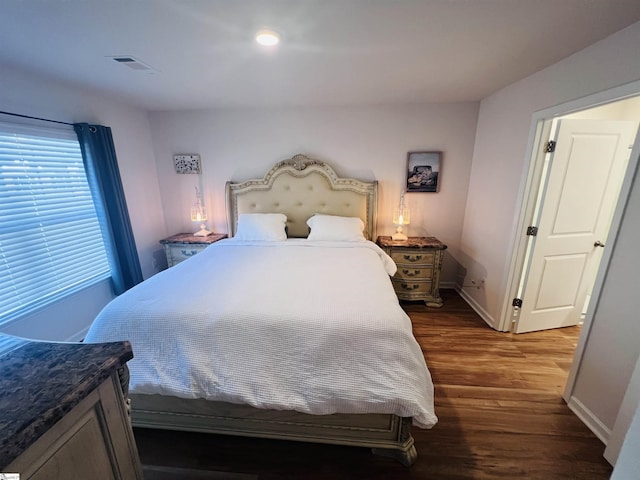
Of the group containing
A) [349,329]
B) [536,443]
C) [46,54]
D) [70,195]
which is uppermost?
[46,54]

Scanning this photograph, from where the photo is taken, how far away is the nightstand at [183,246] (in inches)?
123

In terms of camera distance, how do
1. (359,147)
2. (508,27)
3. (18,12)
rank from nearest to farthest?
1. (18,12)
2. (508,27)
3. (359,147)

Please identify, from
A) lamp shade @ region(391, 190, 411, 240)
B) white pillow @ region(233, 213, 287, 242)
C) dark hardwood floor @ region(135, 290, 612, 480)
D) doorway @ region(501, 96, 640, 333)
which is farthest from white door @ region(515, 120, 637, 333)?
white pillow @ region(233, 213, 287, 242)

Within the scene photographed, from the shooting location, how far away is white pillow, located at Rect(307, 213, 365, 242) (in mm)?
2875

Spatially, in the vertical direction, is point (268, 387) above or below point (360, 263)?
below

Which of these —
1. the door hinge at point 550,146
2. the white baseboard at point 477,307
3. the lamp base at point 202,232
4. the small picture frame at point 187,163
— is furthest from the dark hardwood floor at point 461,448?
the small picture frame at point 187,163

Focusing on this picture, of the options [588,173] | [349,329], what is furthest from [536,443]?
[588,173]

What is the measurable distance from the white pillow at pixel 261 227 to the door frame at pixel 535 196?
2.31 m

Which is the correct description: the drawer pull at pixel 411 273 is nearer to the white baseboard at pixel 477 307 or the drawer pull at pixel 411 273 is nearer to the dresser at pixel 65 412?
the white baseboard at pixel 477 307

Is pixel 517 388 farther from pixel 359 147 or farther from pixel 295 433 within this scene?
pixel 359 147

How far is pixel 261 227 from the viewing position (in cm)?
297

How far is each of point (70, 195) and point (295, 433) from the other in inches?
111

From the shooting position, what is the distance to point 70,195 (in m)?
2.38

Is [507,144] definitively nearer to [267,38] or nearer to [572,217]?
[572,217]
